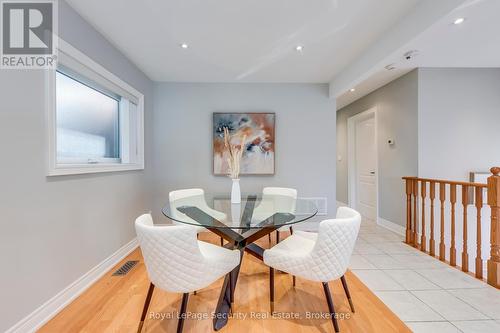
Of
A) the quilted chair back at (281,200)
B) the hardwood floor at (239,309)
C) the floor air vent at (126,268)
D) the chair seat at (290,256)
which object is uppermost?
the quilted chair back at (281,200)

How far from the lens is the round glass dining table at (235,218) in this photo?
1587 mm

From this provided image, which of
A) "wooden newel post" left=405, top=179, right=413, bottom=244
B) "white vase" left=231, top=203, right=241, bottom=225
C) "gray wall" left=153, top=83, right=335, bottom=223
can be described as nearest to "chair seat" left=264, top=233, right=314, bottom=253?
"white vase" left=231, top=203, right=241, bottom=225

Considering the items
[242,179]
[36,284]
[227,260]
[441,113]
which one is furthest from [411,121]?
[36,284]

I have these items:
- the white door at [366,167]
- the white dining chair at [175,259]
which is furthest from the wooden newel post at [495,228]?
the white dining chair at [175,259]

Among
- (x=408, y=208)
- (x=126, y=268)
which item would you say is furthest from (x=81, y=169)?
(x=408, y=208)

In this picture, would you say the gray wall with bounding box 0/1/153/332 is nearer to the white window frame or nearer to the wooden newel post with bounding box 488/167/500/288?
the white window frame

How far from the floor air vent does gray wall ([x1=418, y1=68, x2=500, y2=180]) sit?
3.83 metres

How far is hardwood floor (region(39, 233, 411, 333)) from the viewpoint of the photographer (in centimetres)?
156

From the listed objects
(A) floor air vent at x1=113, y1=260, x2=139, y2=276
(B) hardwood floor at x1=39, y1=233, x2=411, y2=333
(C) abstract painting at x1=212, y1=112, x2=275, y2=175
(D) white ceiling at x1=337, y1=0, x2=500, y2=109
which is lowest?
(B) hardwood floor at x1=39, y1=233, x2=411, y2=333

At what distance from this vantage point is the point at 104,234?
2.32 meters

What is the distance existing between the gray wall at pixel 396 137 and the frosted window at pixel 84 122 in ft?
13.2

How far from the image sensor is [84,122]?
2291 millimetres

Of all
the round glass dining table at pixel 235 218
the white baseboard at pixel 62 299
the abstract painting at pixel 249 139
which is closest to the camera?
the white baseboard at pixel 62 299

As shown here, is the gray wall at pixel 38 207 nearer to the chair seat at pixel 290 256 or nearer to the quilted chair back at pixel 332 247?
the chair seat at pixel 290 256
